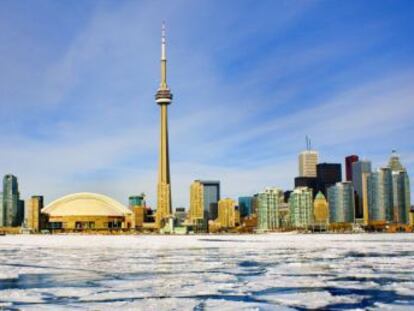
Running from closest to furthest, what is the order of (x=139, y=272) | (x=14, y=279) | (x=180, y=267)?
(x=14, y=279) → (x=139, y=272) → (x=180, y=267)

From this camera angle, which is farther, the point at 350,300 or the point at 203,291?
the point at 203,291

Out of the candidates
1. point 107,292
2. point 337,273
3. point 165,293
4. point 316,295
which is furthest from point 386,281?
point 107,292

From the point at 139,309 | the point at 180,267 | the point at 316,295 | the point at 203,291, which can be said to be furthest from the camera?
the point at 180,267

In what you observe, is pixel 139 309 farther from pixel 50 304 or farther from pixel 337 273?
pixel 337 273

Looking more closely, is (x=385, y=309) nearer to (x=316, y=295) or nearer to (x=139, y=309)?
(x=316, y=295)

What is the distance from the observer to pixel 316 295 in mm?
26188

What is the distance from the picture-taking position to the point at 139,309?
2222 centimetres

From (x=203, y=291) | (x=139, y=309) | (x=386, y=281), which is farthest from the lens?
(x=386, y=281)

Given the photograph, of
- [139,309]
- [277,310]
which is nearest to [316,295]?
[277,310]

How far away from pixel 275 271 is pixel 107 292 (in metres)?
13.9

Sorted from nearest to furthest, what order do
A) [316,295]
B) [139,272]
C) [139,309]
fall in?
[139,309] → [316,295] → [139,272]

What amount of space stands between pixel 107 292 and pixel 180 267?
47.0ft

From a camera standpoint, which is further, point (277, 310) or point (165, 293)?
point (165, 293)

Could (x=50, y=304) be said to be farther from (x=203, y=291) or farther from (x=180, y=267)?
(x=180, y=267)
